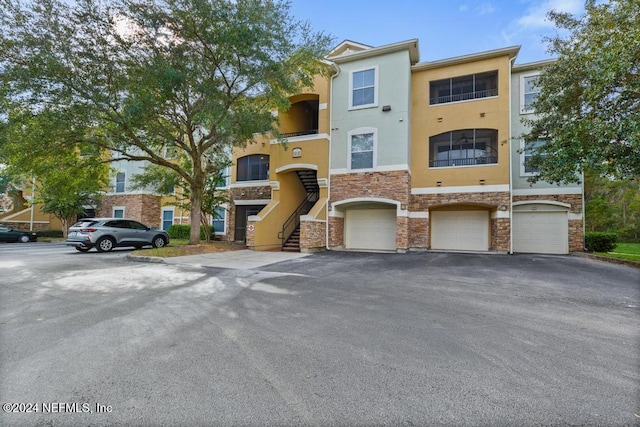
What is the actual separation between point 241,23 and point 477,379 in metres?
11.9

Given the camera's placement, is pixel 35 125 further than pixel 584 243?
No

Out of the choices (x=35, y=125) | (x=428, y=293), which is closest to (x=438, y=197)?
(x=428, y=293)

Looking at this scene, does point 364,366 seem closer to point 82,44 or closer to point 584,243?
point 82,44

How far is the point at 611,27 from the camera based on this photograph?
8594mm

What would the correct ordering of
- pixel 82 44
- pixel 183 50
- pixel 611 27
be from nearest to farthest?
pixel 611 27 → pixel 82 44 → pixel 183 50

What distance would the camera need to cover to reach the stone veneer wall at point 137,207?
23672 mm

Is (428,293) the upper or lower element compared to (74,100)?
lower

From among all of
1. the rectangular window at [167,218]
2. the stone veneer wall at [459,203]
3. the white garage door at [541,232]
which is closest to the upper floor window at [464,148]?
the stone veneer wall at [459,203]

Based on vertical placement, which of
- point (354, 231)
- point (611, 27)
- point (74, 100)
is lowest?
point (354, 231)

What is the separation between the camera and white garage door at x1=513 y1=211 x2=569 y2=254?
14.4 metres

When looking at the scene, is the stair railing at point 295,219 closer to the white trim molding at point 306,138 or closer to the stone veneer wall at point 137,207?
the white trim molding at point 306,138

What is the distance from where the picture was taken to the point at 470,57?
1464 cm

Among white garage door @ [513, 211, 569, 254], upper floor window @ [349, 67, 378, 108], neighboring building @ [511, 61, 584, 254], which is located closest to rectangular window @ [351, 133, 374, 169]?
upper floor window @ [349, 67, 378, 108]

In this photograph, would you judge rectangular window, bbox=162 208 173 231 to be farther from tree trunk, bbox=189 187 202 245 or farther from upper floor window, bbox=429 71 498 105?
upper floor window, bbox=429 71 498 105
